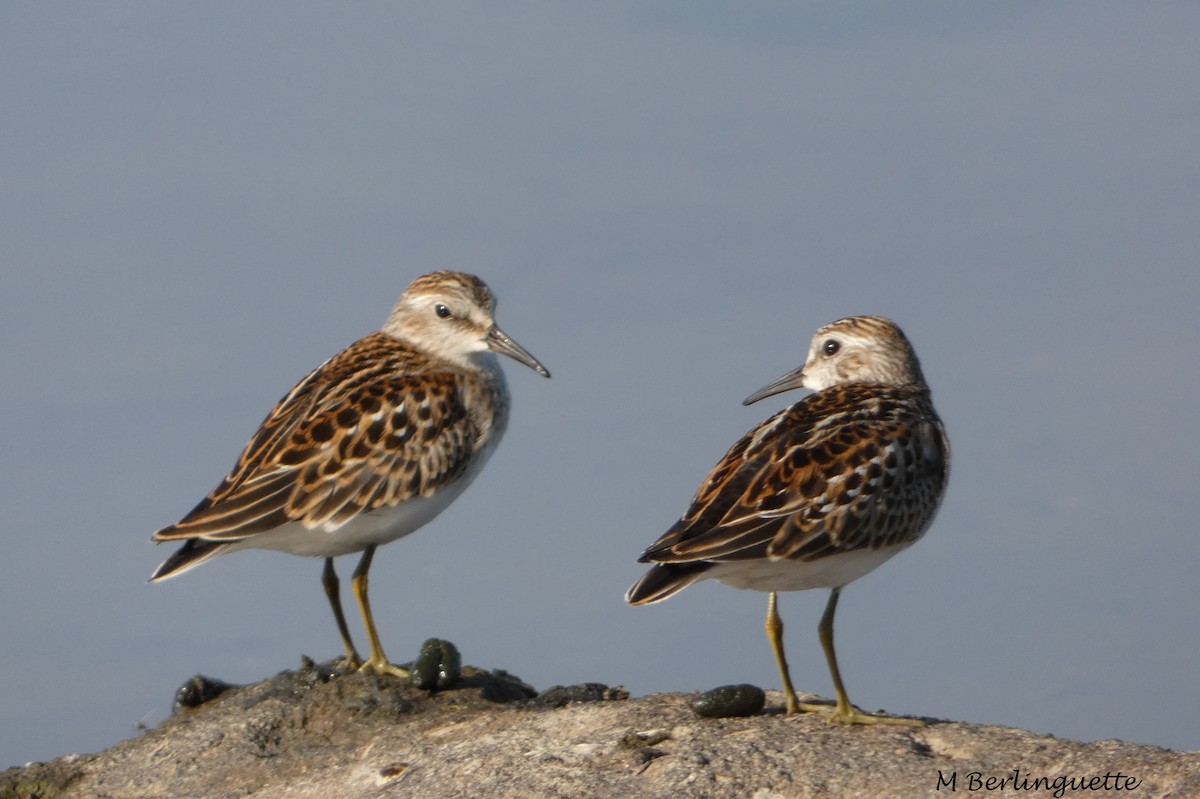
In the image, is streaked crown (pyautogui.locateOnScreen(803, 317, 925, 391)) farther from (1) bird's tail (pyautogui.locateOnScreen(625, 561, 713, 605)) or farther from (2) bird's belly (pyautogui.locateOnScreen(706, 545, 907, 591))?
(1) bird's tail (pyautogui.locateOnScreen(625, 561, 713, 605))

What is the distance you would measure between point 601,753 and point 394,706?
105 inches

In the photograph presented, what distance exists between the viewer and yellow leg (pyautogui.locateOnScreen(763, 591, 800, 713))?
12477mm

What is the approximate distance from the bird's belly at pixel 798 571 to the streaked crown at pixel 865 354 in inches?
85.2

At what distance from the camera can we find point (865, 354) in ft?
47.1

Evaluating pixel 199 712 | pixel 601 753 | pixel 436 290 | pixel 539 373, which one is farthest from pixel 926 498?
pixel 199 712

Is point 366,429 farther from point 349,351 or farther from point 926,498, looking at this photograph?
point 926,498

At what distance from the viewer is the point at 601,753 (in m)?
12.0

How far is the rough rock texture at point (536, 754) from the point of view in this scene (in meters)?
11.3

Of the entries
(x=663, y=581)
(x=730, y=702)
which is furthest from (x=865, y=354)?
(x=663, y=581)

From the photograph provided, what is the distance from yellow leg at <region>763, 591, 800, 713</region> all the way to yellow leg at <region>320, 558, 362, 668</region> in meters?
4.10

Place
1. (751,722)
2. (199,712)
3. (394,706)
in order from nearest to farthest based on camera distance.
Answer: (751,722), (394,706), (199,712)

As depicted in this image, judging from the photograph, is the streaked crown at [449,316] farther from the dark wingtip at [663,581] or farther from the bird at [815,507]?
the dark wingtip at [663,581]

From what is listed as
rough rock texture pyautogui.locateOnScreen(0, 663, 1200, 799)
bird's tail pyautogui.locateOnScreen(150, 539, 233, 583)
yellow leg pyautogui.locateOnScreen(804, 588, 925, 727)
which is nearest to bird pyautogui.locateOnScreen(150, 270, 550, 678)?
bird's tail pyautogui.locateOnScreen(150, 539, 233, 583)

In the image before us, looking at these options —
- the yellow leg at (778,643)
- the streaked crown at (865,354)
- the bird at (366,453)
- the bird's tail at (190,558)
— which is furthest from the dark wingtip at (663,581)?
the bird's tail at (190,558)
